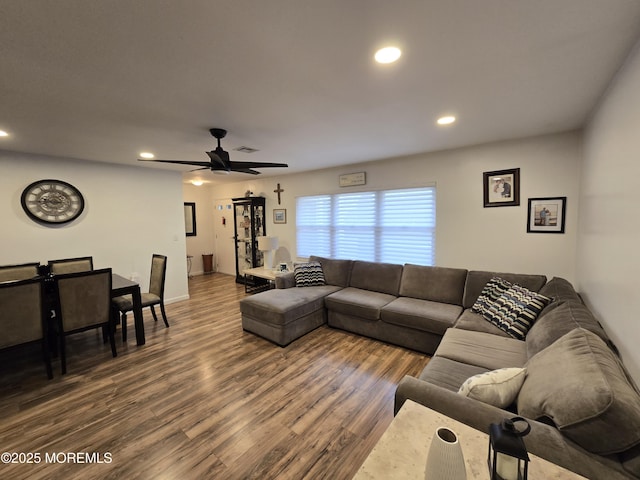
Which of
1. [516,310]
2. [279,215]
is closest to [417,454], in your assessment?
[516,310]

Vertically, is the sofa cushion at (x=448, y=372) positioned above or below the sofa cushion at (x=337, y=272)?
below

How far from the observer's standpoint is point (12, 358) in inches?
117

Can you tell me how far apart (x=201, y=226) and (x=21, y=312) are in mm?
4996

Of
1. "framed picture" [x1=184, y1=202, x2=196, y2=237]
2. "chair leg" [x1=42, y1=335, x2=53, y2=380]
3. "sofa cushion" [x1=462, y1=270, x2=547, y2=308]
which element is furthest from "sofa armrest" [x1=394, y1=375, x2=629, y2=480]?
"framed picture" [x1=184, y1=202, x2=196, y2=237]

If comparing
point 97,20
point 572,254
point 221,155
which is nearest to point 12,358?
point 221,155

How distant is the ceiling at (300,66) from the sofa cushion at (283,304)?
1.98 m

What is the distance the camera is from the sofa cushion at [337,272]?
4199mm

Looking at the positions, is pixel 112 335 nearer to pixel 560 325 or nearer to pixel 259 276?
pixel 259 276

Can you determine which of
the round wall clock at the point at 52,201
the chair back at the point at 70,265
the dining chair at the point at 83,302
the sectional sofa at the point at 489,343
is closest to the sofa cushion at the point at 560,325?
the sectional sofa at the point at 489,343

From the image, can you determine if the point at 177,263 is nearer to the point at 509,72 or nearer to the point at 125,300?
the point at 125,300

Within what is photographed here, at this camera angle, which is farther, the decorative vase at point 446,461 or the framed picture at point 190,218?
the framed picture at point 190,218

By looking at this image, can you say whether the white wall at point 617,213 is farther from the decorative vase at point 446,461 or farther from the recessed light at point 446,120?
the decorative vase at point 446,461

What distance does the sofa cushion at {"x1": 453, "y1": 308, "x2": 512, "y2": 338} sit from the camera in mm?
2460

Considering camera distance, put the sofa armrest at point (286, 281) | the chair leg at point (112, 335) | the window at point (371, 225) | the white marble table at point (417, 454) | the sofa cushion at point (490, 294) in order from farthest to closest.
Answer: the sofa armrest at point (286, 281), the window at point (371, 225), the chair leg at point (112, 335), the sofa cushion at point (490, 294), the white marble table at point (417, 454)
